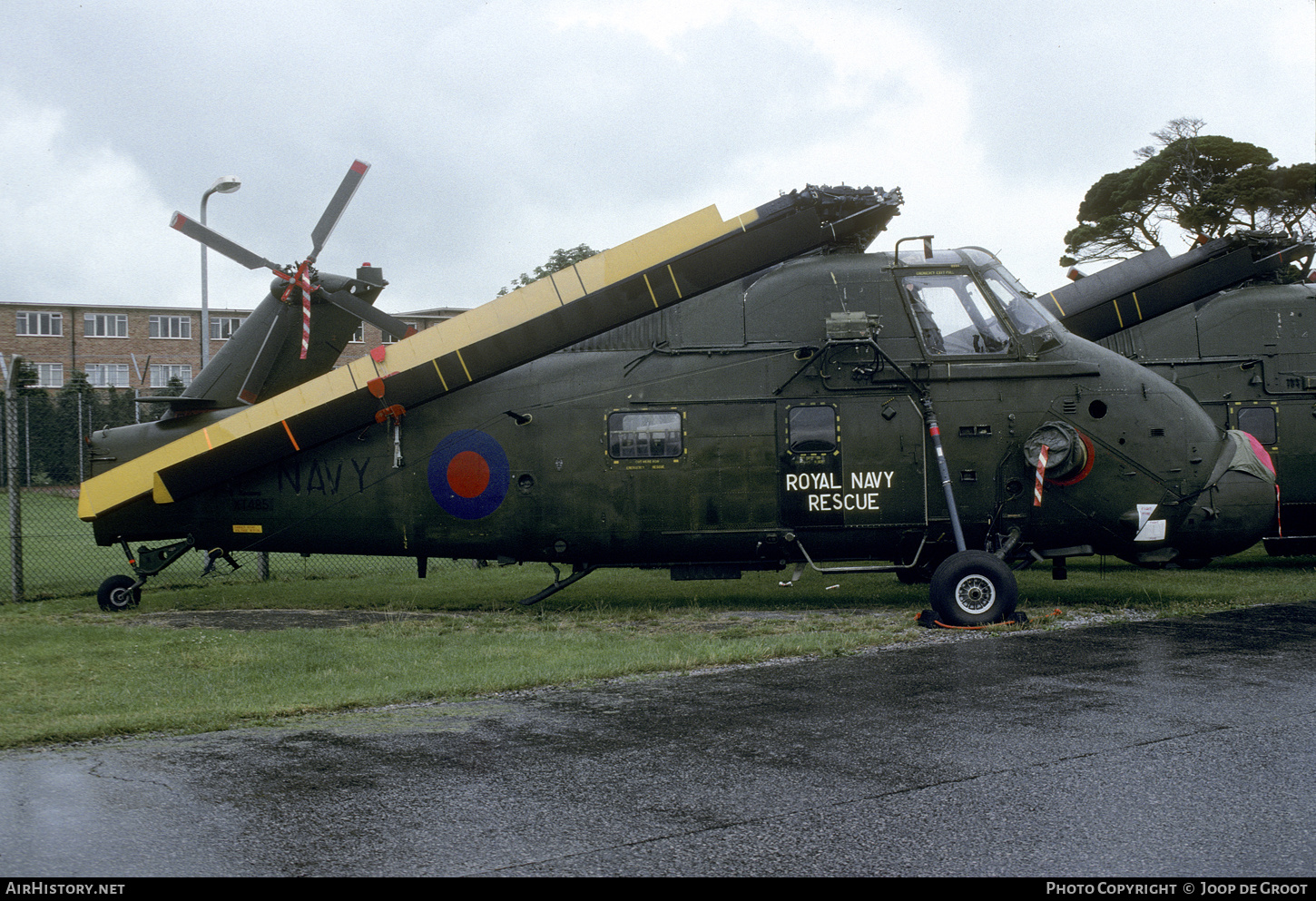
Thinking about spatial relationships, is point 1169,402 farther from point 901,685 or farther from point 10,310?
point 10,310

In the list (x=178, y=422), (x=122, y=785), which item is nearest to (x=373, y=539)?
(x=178, y=422)

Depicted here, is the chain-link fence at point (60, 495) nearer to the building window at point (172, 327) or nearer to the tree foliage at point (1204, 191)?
the tree foliage at point (1204, 191)

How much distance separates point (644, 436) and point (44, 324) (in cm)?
6771

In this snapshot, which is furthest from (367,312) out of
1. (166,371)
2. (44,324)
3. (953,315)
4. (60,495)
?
(44,324)

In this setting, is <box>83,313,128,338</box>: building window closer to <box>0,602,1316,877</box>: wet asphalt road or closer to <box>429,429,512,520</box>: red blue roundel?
<box>429,429,512,520</box>: red blue roundel

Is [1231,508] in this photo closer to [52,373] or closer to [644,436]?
[644,436]

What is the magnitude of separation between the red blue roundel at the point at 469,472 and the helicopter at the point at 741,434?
0.03 m

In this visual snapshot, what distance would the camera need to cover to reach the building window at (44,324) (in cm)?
6544

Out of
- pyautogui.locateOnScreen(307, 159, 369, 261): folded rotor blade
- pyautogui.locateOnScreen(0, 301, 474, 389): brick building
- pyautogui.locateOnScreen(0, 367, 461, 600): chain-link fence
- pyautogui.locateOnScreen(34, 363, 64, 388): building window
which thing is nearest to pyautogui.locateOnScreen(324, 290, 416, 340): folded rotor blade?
pyautogui.locateOnScreen(307, 159, 369, 261): folded rotor blade

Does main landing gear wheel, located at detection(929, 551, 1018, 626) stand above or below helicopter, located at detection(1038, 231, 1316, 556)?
below

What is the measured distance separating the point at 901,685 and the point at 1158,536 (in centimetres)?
564

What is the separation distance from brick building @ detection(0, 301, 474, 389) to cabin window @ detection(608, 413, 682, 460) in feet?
179

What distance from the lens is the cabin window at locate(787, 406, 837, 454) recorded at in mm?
12125

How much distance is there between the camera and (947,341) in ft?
40.1
